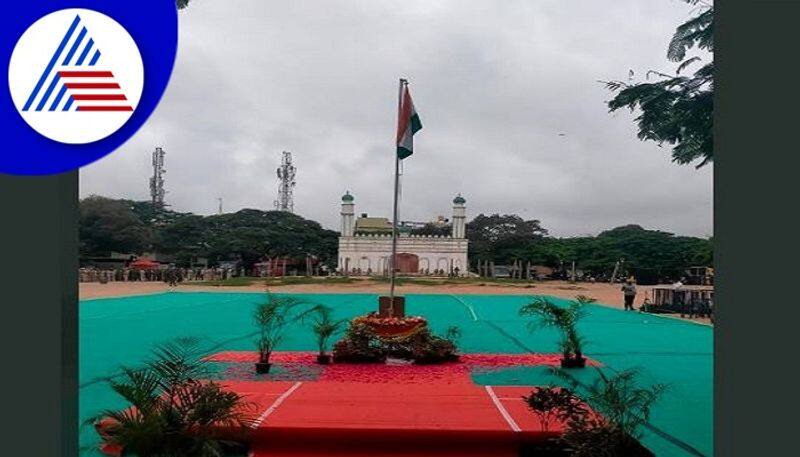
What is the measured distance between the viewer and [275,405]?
20.6 feet

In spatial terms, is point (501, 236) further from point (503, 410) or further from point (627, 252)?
point (503, 410)

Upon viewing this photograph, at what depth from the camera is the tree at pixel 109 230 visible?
5088 cm

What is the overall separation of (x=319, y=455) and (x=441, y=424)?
3.56 feet

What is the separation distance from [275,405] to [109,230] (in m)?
50.1

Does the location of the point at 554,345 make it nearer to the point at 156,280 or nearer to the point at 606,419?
the point at 606,419

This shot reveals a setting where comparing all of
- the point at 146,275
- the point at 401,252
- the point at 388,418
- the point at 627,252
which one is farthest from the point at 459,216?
the point at 388,418

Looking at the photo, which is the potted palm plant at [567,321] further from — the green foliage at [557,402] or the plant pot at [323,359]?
the green foliage at [557,402]

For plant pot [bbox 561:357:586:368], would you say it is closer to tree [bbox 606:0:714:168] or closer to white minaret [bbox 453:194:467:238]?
tree [bbox 606:0:714:168]

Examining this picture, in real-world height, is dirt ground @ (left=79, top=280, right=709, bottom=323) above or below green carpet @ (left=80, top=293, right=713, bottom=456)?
below

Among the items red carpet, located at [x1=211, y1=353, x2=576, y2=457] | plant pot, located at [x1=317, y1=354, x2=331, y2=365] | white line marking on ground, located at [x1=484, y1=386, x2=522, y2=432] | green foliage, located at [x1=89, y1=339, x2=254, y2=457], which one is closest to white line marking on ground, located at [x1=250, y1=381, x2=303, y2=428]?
red carpet, located at [x1=211, y1=353, x2=576, y2=457]

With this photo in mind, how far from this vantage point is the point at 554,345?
12461 millimetres

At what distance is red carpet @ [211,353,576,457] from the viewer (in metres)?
5.21

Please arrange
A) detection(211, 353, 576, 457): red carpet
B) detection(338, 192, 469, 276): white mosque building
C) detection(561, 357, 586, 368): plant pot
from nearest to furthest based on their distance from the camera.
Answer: detection(211, 353, 576, 457): red carpet
detection(561, 357, 586, 368): plant pot
detection(338, 192, 469, 276): white mosque building

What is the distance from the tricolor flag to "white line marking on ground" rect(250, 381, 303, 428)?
3.93 metres
